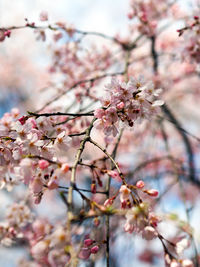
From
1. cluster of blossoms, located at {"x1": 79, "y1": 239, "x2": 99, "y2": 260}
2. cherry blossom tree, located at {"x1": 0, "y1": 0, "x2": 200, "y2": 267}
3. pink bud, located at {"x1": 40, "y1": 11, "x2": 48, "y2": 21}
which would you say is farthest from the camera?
pink bud, located at {"x1": 40, "y1": 11, "x2": 48, "y2": 21}

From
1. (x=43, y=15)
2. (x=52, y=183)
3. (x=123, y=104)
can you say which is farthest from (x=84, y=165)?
(x=43, y=15)

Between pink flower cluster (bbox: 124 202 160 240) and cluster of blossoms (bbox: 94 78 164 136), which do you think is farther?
cluster of blossoms (bbox: 94 78 164 136)

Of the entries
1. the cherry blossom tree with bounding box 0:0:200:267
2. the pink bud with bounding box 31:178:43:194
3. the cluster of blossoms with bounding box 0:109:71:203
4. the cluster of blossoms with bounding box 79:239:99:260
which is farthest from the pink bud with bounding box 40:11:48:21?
the cluster of blossoms with bounding box 79:239:99:260

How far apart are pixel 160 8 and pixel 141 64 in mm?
961

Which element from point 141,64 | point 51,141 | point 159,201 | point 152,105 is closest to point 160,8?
point 141,64

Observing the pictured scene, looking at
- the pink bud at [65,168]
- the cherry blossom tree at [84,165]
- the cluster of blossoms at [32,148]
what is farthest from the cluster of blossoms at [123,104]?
the pink bud at [65,168]

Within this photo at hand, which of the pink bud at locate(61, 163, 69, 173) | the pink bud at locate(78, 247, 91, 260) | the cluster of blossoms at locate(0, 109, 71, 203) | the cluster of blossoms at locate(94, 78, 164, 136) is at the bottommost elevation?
the pink bud at locate(78, 247, 91, 260)

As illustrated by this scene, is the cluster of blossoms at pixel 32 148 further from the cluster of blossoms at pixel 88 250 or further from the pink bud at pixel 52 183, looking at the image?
the cluster of blossoms at pixel 88 250

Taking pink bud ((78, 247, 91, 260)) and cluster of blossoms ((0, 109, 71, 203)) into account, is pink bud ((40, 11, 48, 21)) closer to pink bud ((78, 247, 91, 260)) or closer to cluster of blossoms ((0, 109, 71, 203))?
cluster of blossoms ((0, 109, 71, 203))

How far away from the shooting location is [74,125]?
1.46 m

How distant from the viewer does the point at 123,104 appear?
2.97 feet

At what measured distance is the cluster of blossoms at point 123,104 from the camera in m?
0.92

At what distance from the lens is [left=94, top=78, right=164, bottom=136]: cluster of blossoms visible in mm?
921

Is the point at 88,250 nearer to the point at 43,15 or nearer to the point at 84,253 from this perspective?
the point at 84,253
